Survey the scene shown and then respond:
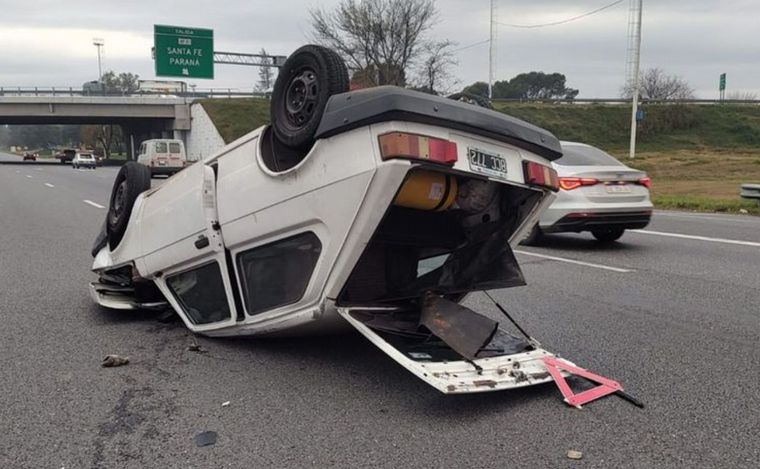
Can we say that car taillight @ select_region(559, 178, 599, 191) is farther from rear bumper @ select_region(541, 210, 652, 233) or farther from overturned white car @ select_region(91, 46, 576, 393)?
overturned white car @ select_region(91, 46, 576, 393)

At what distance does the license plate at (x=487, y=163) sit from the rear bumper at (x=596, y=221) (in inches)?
243

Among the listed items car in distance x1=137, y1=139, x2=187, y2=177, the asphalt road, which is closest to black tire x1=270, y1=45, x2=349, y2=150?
→ the asphalt road

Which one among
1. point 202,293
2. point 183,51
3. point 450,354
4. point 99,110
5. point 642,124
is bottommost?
point 450,354

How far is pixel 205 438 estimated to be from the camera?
3.39 meters

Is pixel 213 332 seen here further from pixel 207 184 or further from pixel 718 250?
pixel 718 250

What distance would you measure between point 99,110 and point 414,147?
53.5 m

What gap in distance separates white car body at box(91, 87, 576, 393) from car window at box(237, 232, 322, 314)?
0.03ft

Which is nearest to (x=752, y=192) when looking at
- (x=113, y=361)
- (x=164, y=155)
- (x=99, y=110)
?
(x=113, y=361)

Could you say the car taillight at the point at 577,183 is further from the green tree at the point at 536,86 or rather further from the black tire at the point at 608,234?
the green tree at the point at 536,86

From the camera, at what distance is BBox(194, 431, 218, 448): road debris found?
334 centimetres

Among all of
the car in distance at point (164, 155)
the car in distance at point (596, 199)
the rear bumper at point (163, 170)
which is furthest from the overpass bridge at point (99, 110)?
the car in distance at point (596, 199)

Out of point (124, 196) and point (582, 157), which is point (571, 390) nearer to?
point (124, 196)

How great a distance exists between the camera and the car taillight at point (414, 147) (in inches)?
131

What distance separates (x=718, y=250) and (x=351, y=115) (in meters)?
7.88
